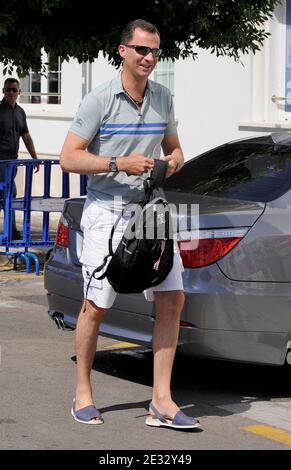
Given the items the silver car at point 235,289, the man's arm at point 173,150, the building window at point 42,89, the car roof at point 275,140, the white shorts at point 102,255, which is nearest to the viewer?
the white shorts at point 102,255

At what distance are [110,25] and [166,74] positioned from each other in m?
5.02

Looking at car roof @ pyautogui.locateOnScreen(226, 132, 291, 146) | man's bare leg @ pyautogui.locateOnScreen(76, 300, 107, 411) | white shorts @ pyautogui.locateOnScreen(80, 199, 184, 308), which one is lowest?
man's bare leg @ pyautogui.locateOnScreen(76, 300, 107, 411)

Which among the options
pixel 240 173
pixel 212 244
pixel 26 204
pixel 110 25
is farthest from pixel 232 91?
pixel 212 244

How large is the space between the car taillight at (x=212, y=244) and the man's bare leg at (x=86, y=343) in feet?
2.44

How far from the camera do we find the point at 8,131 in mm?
14031

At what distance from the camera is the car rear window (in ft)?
23.6

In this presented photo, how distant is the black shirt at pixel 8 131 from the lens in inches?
552

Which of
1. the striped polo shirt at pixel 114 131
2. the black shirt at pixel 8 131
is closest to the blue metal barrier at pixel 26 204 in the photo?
the black shirt at pixel 8 131

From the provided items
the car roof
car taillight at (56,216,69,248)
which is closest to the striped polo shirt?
car taillight at (56,216,69,248)

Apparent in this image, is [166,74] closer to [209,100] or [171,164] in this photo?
[209,100]

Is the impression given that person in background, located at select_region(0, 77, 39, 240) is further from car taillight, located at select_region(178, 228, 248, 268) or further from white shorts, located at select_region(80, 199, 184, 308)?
white shorts, located at select_region(80, 199, 184, 308)

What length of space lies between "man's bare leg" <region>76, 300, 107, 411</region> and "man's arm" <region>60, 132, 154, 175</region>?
69 centimetres

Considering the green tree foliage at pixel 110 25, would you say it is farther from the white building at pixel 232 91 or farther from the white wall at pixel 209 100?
the white wall at pixel 209 100

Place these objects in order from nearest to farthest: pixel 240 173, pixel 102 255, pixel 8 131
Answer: pixel 102 255
pixel 240 173
pixel 8 131
